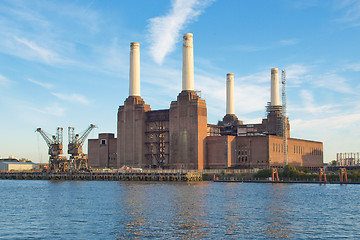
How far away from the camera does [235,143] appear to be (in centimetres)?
16425

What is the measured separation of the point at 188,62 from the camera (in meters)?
159

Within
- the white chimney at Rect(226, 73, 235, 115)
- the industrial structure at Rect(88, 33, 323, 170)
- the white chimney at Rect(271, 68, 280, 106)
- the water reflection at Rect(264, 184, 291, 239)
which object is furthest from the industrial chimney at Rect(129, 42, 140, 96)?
the water reflection at Rect(264, 184, 291, 239)

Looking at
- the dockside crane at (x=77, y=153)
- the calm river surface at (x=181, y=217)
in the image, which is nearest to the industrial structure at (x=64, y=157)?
the dockside crane at (x=77, y=153)

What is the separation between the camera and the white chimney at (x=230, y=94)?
635ft

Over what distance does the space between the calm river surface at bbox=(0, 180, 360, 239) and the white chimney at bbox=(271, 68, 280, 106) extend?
4208 inches

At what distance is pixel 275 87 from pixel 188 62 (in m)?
45.2

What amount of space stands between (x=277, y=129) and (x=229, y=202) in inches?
4565

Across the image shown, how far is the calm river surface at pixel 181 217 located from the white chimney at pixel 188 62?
260 ft

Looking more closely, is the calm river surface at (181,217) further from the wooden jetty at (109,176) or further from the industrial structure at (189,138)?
the industrial structure at (189,138)

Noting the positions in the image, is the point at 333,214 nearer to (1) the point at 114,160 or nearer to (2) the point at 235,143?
(2) the point at 235,143

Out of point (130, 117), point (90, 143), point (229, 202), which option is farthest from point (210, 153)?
point (229, 202)

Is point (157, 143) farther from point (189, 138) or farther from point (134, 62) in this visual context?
point (134, 62)

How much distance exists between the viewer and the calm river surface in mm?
47188

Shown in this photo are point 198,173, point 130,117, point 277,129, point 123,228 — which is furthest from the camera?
point 277,129
